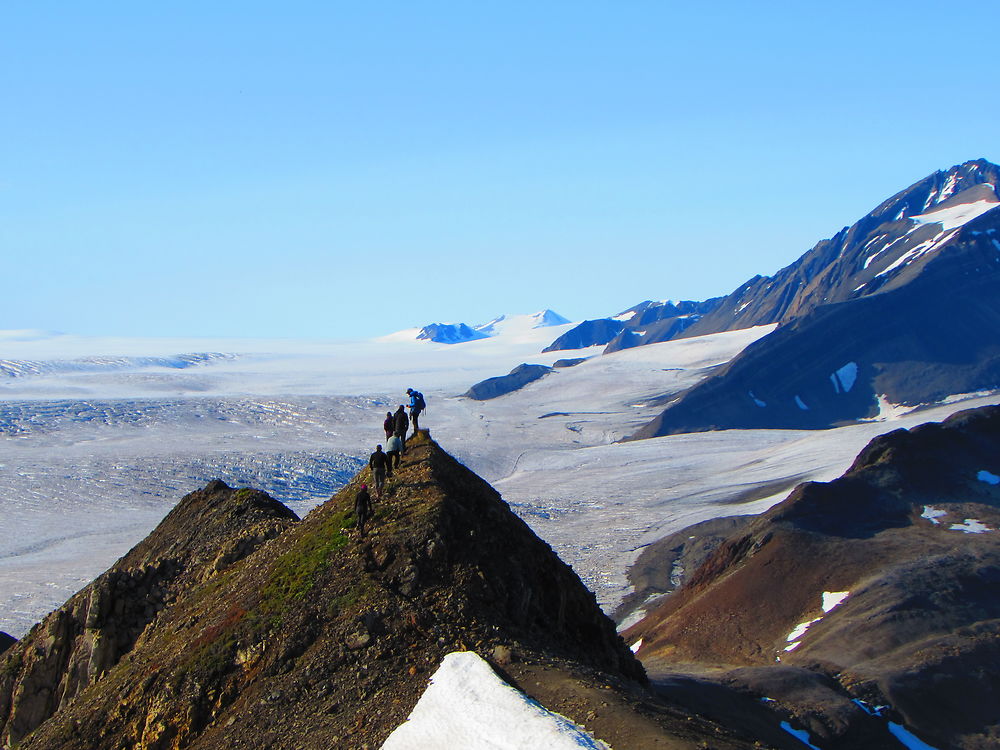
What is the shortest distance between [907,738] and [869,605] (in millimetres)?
17947

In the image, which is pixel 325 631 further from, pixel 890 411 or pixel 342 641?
pixel 890 411

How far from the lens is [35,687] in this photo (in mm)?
26969

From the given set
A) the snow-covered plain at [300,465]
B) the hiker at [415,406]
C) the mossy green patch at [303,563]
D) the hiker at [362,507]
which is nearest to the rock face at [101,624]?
the hiker at [415,406]

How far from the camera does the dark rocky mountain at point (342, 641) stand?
650 inches

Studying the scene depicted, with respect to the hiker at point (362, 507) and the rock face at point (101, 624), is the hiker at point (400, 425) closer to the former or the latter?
the rock face at point (101, 624)

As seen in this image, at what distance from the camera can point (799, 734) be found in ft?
121

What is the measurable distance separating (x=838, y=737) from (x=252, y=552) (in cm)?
2349

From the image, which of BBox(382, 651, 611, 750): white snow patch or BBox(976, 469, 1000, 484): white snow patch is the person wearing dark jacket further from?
BBox(976, 469, 1000, 484): white snow patch

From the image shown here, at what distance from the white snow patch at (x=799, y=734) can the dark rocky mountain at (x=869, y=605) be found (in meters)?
0.58

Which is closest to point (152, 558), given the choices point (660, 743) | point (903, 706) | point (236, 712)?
point (236, 712)

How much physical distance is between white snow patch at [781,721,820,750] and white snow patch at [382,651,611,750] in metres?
23.6

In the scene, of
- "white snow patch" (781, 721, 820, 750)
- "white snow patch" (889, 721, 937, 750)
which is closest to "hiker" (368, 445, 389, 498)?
"white snow patch" (781, 721, 820, 750)

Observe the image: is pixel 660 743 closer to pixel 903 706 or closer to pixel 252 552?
pixel 252 552

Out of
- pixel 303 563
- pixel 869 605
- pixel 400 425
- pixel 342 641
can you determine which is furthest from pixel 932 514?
pixel 342 641
